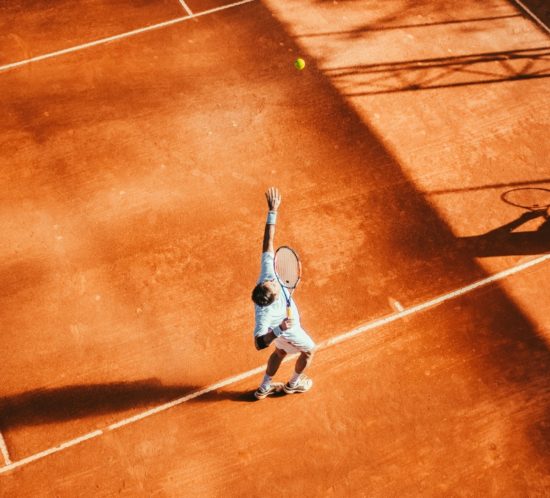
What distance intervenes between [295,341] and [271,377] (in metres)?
1.07

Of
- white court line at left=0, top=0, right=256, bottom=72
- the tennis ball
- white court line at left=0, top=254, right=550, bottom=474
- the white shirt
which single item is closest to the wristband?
the white shirt

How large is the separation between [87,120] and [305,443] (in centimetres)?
677

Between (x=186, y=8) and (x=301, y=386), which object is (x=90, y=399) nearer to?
(x=301, y=386)

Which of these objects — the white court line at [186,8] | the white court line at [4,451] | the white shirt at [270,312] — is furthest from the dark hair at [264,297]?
the white court line at [186,8]

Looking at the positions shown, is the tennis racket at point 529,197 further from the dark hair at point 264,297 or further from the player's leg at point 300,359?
the dark hair at point 264,297

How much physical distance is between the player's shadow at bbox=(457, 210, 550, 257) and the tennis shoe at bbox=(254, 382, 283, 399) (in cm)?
379

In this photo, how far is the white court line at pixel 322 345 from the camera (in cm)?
621

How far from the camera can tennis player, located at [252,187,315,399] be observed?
16.5 ft

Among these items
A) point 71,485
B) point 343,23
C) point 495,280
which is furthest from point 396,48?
point 71,485

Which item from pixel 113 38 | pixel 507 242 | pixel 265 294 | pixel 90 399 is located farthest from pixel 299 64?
pixel 90 399

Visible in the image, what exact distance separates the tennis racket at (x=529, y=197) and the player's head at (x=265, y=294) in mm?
5672

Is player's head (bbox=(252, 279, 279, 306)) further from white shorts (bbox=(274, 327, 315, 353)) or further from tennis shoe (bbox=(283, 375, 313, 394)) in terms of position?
tennis shoe (bbox=(283, 375, 313, 394))

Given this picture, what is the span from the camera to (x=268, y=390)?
6.59 m

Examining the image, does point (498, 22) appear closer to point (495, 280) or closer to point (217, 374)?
point (495, 280)
